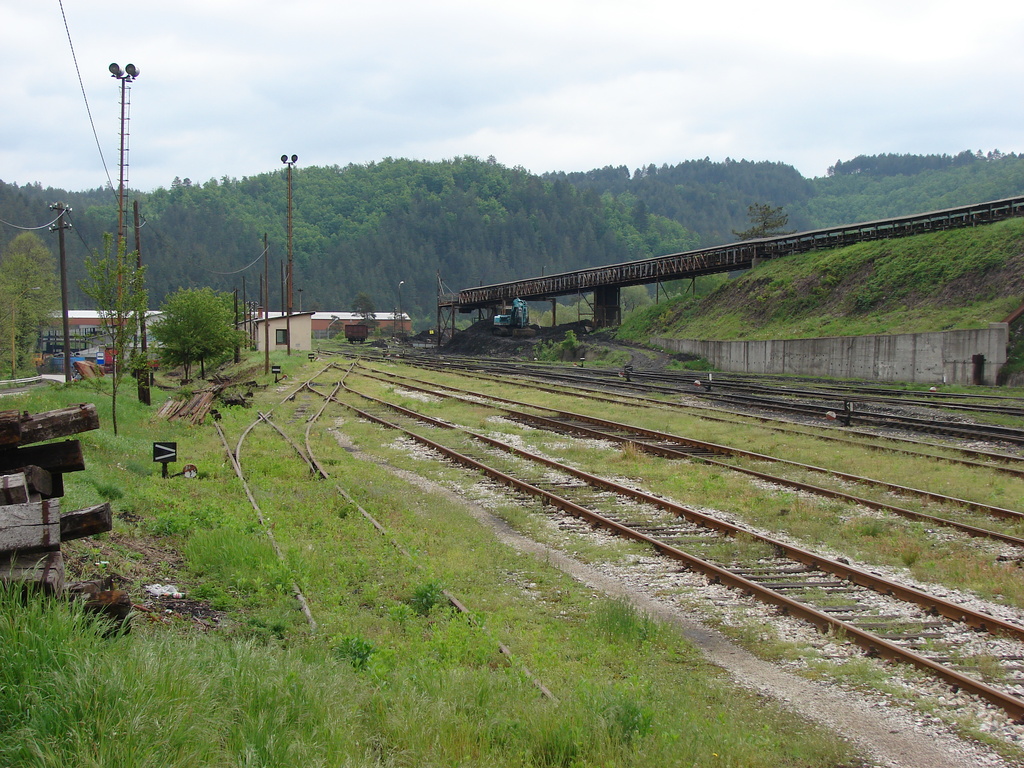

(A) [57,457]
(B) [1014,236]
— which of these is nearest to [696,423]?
(A) [57,457]

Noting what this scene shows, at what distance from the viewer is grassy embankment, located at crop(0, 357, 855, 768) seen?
13.3ft

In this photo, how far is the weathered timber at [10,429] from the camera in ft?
18.5

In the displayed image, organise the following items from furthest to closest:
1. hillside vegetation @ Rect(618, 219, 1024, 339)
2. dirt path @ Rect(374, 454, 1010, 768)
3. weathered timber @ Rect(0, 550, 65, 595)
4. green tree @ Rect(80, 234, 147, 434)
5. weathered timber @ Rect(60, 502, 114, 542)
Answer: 1. hillside vegetation @ Rect(618, 219, 1024, 339)
2. green tree @ Rect(80, 234, 147, 434)
3. weathered timber @ Rect(60, 502, 114, 542)
4. dirt path @ Rect(374, 454, 1010, 768)
5. weathered timber @ Rect(0, 550, 65, 595)

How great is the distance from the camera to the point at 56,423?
6117 millimetres

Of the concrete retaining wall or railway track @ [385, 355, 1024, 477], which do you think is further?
the concrete retaining wall

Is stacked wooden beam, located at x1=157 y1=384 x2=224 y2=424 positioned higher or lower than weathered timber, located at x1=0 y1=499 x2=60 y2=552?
lower

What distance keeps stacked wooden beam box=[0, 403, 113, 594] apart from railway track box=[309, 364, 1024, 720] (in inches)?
A: 245

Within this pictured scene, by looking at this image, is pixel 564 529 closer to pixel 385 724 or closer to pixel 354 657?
pixel 354 657

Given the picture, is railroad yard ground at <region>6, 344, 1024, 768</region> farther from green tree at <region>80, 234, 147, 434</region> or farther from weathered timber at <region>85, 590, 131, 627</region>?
green tree at <region>80, 234, 147, 434</region>

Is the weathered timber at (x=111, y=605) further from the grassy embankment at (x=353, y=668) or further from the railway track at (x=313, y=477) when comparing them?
the railway track at (x=313, y=477)

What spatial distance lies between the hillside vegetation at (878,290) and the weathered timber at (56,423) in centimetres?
3532

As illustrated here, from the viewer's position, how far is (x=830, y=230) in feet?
180

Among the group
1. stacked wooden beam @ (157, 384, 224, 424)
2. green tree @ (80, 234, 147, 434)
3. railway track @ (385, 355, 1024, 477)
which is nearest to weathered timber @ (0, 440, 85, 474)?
green tree @ (80, 234, 147, 434)

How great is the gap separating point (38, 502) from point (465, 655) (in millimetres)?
3263
